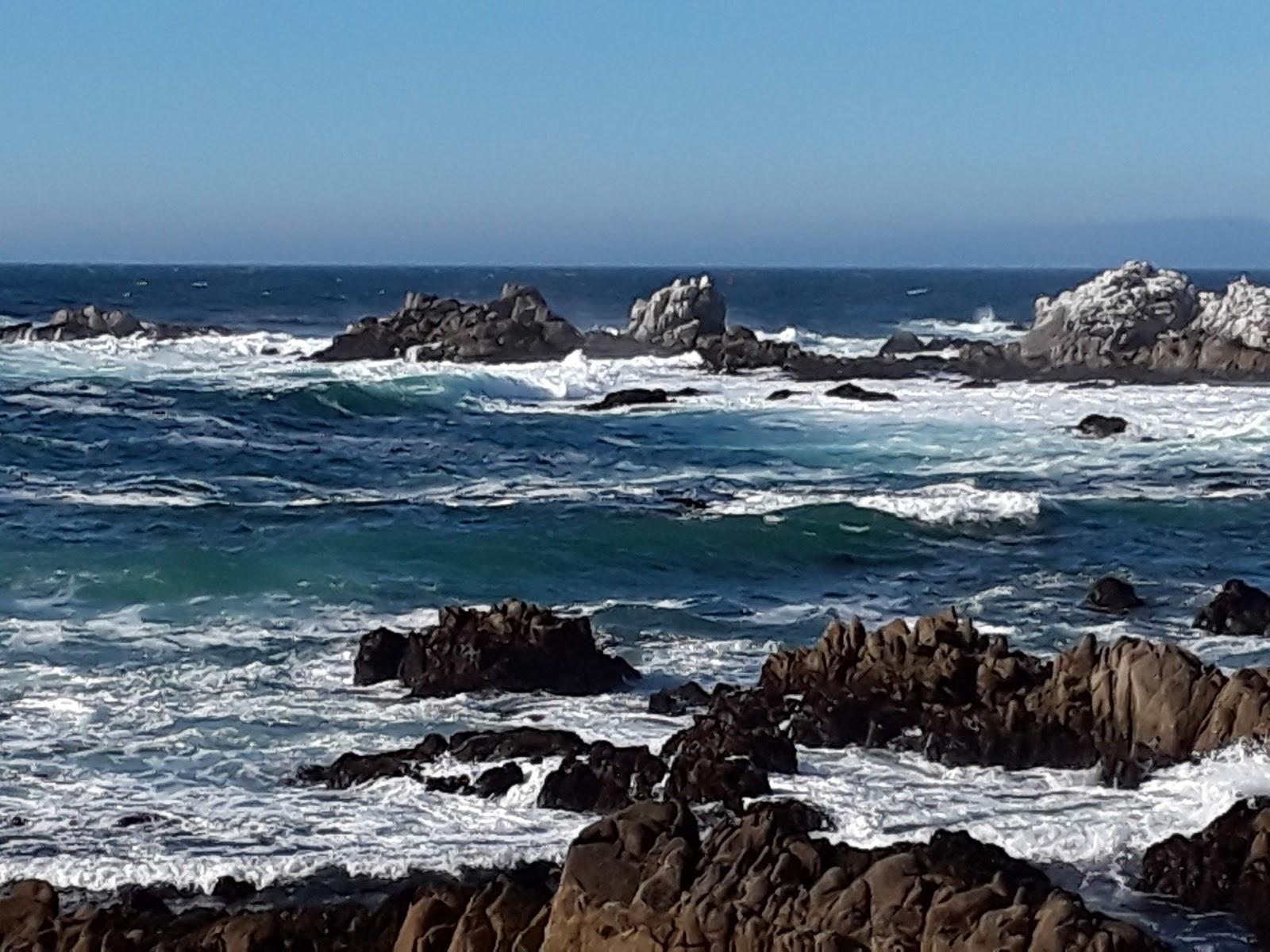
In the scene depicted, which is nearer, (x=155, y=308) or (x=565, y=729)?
(x=565, y=729)

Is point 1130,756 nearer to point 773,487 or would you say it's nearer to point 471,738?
point 471,738

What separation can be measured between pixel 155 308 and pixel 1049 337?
57910 millimetres

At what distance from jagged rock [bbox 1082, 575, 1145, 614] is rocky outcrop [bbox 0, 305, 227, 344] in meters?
50.4

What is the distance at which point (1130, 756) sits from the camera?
14977 millimetres

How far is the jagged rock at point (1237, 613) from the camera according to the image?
20203 millimetres

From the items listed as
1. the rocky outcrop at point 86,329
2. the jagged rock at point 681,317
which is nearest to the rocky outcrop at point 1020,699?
the jagged rock at point 681,317

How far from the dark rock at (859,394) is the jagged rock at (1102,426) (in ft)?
25.5

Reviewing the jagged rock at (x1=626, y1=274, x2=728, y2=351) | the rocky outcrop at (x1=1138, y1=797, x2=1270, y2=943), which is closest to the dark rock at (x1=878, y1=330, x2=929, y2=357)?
the jagged rock at (x1=626, y1=274, x2=728, y2=351)

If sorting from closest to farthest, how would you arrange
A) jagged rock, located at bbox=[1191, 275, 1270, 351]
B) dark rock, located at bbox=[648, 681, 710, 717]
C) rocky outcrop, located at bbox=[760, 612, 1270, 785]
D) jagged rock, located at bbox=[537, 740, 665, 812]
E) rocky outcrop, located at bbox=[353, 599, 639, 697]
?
jagged rock, located at bbox=[537, 740, 665, 812], rocky outcrop, located at bbox=[760, 612, 1270, 785], dark rock, located at bbox=[648, 681, 710, 717], rocky outcrop, located at bbox=[353, 599, 639, 697], jagged rock, located at bbox=[1191, 275, 1270, 351]

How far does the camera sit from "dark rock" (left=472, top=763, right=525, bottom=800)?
14156 mm

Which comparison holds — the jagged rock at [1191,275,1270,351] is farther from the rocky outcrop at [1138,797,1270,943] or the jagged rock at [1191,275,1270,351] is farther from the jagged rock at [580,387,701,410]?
the rocky outcrop at [1138,797,1270,943]

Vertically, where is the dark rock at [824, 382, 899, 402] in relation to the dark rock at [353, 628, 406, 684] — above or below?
above

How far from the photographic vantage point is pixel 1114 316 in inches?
2265

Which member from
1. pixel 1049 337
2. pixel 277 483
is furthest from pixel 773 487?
pixel 1049 337
